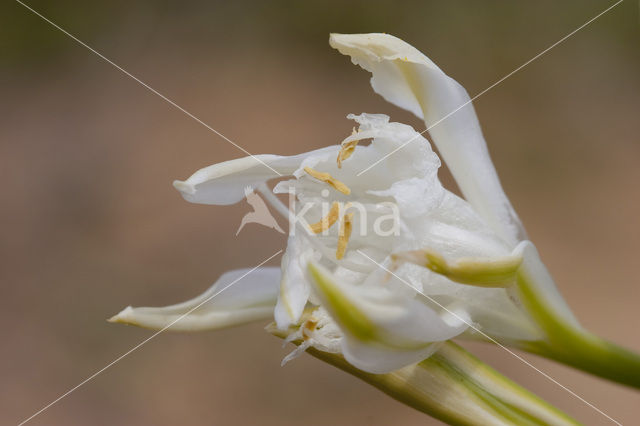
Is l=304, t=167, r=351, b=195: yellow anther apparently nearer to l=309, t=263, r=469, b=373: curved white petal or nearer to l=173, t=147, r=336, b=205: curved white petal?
l=173, t=147, r=336, b=205: curved white petal

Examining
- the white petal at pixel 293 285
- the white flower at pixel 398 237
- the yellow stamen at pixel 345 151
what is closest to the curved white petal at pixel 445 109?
the white flower at pixel 398 237

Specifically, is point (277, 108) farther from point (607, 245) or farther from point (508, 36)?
point (607, 245)

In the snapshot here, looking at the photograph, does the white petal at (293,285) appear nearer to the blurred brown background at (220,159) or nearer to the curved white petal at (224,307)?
the curved white petal at (224,307)

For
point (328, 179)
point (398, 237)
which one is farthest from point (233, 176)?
point (398, 237)

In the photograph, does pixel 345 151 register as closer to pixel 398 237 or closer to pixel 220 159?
pixel 398 237

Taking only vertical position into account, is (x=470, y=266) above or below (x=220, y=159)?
below

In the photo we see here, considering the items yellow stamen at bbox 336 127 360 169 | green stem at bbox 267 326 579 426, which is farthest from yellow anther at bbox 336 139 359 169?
green stem at bbox 267 326 579 426
